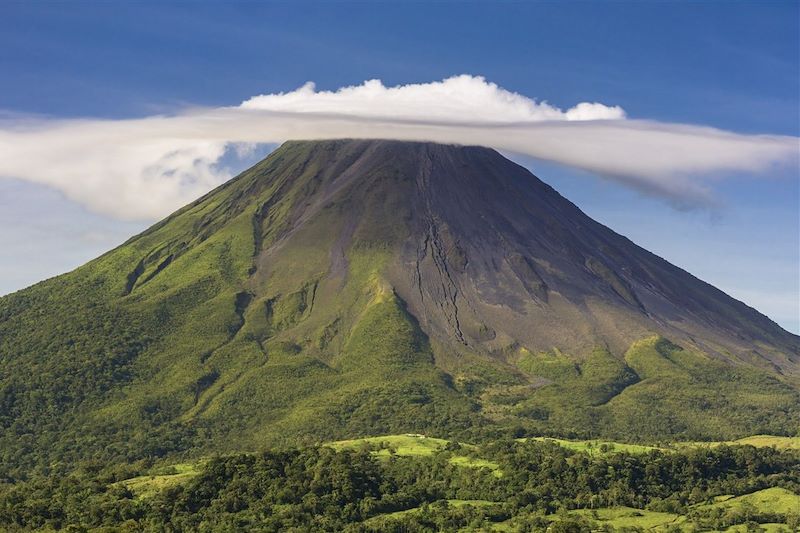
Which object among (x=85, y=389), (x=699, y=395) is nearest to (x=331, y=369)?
(x=85, y=389)

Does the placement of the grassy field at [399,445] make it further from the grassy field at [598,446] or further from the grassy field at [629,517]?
the grassy field at [629,517]

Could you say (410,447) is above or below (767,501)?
below

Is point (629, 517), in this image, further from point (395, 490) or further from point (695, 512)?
point (395, 490)

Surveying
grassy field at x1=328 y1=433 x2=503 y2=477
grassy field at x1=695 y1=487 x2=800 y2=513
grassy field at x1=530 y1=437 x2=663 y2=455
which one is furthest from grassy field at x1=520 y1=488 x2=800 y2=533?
grassy field at x1=530 y1=437 x2=663 y2=455

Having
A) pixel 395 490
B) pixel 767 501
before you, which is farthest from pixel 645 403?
pixel 395 490

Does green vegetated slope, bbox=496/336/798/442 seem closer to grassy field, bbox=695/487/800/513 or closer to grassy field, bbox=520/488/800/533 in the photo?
grassy field, bbox=695/487/800/513

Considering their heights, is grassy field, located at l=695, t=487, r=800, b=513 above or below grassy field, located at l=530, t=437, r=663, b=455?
below

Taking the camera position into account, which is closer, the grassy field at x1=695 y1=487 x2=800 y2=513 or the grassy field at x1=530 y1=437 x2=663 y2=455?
the grassy field at x1=695 y1=487 x2=800 y2=513

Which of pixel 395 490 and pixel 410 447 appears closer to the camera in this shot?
pixel 395 490

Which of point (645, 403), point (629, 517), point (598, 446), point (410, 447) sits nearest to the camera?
point (629, 517)
